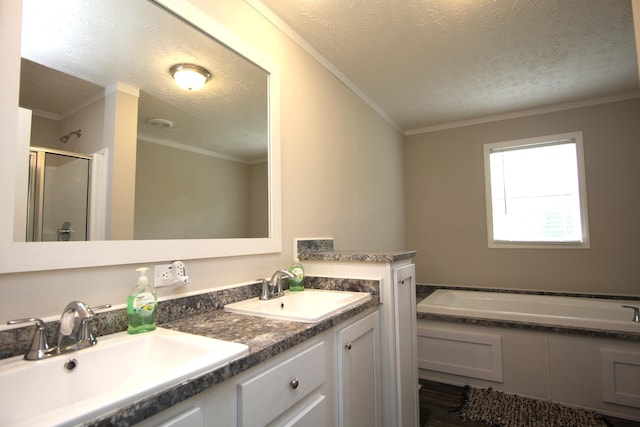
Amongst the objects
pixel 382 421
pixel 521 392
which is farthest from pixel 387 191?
pixel 382 421

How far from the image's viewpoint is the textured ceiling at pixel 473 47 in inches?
73.9

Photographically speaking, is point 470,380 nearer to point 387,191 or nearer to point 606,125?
point 387,191

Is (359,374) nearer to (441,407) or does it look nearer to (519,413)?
(441,407)

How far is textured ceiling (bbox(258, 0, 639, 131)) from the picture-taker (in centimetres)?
188

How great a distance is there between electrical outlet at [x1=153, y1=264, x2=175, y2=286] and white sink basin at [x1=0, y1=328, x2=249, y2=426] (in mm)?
180

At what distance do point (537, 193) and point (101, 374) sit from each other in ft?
12.7

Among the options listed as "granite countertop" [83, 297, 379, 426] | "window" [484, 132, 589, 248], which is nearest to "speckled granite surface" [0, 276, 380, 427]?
"granite countertop" [83, 297, 379, 426]

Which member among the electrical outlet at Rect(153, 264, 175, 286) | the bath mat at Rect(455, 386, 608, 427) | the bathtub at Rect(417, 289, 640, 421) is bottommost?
the bath mat at Rect(455, 386, 608, 427)

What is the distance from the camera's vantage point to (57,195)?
3.25 feet

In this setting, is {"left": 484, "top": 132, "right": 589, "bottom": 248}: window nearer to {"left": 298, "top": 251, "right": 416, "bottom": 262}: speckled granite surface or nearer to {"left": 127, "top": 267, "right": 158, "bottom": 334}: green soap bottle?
{"left": 298, "top": 251, "right": 416, "bottom": 262}: speckled granite surface

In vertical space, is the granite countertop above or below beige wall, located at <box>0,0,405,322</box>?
below

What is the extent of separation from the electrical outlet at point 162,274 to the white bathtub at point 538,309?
2139 mm

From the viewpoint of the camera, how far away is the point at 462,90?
2.95 meters

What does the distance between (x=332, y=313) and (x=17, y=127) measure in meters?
1.14
